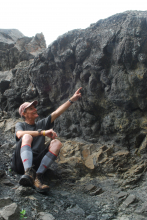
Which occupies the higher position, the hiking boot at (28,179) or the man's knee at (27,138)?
the man's knee at (27,138)

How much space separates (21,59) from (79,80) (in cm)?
522

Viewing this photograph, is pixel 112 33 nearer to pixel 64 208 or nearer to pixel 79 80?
pixel 79 80

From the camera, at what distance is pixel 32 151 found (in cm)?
397

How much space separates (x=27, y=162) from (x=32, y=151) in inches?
27.3

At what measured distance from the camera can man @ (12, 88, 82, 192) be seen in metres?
3.28

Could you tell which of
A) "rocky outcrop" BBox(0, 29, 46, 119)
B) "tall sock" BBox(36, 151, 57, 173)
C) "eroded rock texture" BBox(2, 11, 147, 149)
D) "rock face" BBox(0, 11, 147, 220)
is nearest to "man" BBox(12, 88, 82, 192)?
"tall sock" BBox(36, 151, 57, 173)

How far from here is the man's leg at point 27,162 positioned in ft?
10.0

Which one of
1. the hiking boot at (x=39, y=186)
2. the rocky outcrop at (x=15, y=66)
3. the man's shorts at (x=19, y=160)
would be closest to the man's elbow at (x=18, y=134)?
the man's shorts at (x=19, y=160)

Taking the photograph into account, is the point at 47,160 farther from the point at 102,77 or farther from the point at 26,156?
the point at 102,77

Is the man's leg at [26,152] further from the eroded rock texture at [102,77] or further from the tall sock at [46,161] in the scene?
the eroded rock texture at [102,77]

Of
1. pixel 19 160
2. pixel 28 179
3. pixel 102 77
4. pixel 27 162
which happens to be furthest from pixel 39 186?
pixel 102 77

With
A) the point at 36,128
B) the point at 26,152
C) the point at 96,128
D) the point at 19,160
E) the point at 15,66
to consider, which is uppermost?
the point at 15,66

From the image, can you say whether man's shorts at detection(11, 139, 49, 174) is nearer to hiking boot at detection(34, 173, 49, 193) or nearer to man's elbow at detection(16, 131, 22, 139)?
man's elbow at detection(16, 131, 22, 139)

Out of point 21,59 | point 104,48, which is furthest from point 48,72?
point 21,59
